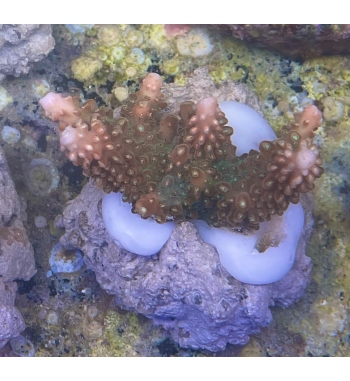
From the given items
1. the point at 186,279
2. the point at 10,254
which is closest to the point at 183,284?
the point at 186,279

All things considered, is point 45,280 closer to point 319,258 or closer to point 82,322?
point 82,322

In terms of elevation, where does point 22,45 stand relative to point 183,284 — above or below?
above

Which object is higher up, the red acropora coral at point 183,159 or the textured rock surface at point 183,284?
the red acropora coral at point 183,159

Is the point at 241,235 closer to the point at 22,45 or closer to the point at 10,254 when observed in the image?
the point at 10,254

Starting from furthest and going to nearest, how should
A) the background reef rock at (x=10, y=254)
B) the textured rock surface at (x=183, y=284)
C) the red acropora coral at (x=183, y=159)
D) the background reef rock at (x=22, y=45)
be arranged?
1. the background reef rock at (x=22, y=45)
2. the background reef rock at (x=10, y=254)
3. the textured rock surface at (x=183, y=284)
4. the red acropora coral at (x=183, y=159)

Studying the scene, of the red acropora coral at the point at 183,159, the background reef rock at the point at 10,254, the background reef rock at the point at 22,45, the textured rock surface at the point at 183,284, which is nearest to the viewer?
the red acropora coral at the point at 183,159

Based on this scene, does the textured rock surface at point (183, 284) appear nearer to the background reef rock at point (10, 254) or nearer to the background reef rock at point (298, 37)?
the background reef rock at point (10, 254)

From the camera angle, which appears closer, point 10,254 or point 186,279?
point 186,279

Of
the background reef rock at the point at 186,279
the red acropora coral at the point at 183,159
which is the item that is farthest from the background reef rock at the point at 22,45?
→ the background reef rock at the point at 186,279
